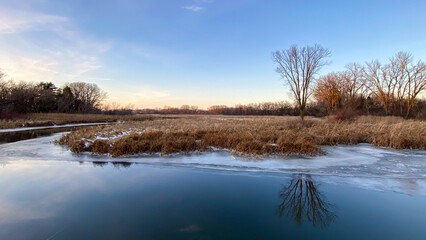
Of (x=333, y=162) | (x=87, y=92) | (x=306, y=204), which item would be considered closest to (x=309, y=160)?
(x=333, y=162)

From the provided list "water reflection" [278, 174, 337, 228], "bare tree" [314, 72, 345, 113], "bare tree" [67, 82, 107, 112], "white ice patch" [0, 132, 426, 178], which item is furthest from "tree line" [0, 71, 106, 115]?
"bare tree" [314, 72, 345, 113]

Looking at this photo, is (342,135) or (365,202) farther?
(342,135)

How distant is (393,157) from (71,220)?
34.4ft

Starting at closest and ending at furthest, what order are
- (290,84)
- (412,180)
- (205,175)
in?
1. (412,180)
2. (205,175)
3. (290,84)

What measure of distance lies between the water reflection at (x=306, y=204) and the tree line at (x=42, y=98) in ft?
132

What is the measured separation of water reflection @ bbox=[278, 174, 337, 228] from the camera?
405cm

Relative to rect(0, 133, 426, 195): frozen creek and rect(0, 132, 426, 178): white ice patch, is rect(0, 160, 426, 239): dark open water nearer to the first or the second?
rect(0, 133, 426, 195): frozen creek

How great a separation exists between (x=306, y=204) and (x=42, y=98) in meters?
56.0

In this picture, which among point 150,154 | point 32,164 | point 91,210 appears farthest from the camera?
point 150,154

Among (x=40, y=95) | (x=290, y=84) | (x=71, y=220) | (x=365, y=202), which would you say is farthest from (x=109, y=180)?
(x=40, y=95)

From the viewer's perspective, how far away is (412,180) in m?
5.80

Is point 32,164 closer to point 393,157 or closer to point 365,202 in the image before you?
point 365,202

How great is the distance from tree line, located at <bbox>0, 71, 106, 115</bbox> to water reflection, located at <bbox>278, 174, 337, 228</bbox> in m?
40.4

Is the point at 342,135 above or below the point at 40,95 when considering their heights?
below
